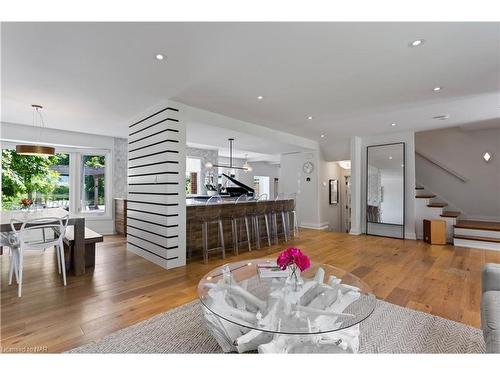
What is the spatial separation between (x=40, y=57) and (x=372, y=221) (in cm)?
719

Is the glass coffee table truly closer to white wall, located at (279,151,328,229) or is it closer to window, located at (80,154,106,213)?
white wall, located at (279,151,328,229)

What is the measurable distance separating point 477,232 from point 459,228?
30 cm

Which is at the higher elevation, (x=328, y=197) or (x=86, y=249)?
(x=328, y=197)

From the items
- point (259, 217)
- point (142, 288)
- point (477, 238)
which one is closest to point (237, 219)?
point (259, 217)

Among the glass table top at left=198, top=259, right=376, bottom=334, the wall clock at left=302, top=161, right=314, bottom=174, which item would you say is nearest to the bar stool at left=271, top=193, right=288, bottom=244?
the wall clock at left=302, top=161, right=314, bottom=174

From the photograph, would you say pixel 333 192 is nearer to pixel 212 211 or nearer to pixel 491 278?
pixel 212 211

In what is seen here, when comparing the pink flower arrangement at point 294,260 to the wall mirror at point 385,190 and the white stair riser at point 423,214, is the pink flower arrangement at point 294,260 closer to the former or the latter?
the wall mirror at point 385,190

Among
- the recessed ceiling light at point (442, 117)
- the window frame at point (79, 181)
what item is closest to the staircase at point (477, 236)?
the recessed ceiling light at point (442, 117)

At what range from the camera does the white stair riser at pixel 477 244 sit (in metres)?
4.85

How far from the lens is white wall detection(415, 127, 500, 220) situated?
5914mm

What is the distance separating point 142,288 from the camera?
297cm

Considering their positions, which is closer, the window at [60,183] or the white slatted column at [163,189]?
the white slatted column at [163,189]

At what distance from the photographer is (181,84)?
3.18 meters

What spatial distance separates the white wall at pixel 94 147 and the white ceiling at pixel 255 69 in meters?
0.78
